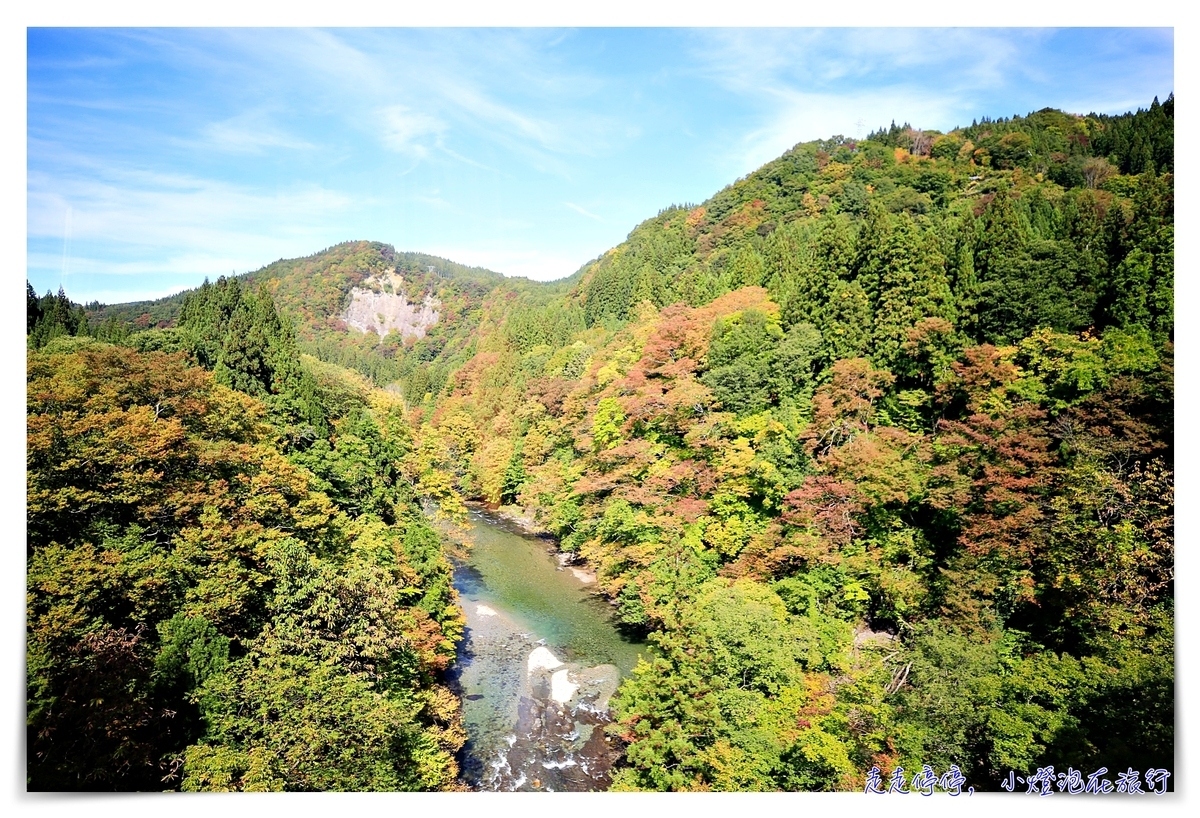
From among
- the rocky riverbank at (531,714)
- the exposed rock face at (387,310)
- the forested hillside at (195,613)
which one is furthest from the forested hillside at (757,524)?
the exposed rock face at (387,310)

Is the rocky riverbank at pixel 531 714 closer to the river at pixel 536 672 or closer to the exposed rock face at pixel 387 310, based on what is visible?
the river at pixel 536 672

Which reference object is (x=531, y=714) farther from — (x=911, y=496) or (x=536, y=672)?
(x=911, y=496)

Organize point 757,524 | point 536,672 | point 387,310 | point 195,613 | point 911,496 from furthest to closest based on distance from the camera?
point 387,310
point 757,524
point 536,672
point 911,496
point 195,613

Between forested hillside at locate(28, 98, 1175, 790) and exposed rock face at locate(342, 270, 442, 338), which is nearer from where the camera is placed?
forested hillside at locate(28, 98, 1175, 790)

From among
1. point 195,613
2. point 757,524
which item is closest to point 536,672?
point 757,524

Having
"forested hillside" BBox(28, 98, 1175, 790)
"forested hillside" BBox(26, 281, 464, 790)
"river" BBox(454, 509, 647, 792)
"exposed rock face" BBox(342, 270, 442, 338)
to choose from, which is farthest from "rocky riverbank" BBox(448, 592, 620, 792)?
"exposed rock face" BBox(342, 270, 442, 338)

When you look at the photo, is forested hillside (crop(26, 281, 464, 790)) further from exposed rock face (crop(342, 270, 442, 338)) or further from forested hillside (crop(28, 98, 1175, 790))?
exposed rock face (crop(342, 270, 442, 338))
